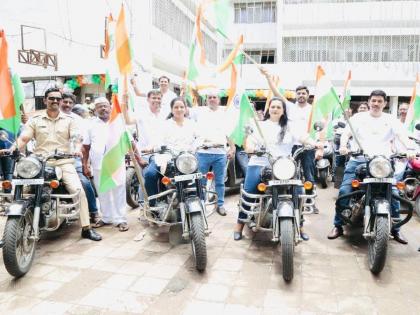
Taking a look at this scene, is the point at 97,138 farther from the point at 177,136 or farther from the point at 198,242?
the point at 198,242

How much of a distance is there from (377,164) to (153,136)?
2.63m

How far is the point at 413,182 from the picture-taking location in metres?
5.74

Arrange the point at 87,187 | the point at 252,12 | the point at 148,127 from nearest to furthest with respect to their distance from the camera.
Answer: the point at 87,187
the point at 148,127
the point at 252,12

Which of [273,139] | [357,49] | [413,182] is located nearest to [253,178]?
[273,139]

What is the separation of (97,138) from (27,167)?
1301 millimetres

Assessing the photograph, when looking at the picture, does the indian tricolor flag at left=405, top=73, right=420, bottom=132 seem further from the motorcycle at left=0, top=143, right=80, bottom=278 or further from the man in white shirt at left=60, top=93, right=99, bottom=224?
the motorcycle at left=0, top=143, right=80, bottom=278

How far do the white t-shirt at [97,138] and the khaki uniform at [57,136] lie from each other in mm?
490

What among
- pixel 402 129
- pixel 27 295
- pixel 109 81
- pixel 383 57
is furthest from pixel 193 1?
pixel 27 295

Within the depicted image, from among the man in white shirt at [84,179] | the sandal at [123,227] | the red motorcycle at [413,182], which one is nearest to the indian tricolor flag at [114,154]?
the man in white shirt at [84,179]

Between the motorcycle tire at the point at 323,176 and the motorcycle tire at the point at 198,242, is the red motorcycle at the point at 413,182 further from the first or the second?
the motorcycle tire at the point at 198,242

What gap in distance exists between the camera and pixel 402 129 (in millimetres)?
4258

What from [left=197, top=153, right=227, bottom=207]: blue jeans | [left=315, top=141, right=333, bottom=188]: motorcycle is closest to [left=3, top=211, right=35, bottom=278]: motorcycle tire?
[left=197, top=153, right=227, bottom=207]: blue jeans

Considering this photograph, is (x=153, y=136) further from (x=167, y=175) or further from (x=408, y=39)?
(x=408, y=39)

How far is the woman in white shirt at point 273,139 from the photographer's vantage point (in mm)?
4176
